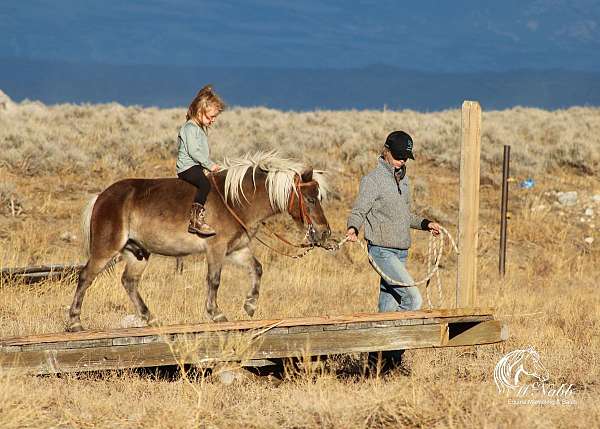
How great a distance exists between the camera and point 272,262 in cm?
1498

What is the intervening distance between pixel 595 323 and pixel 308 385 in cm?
483

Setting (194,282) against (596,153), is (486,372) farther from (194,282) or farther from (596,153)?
(596,153)

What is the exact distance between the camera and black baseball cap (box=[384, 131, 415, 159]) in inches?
313

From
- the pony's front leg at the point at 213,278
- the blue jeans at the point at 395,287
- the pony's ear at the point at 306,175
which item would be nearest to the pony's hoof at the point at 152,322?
the pony's front leg at the point at 213,278

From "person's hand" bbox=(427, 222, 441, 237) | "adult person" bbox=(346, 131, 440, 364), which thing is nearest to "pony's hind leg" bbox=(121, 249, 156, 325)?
"adult person" bbox=(346, 131, 440, 364)

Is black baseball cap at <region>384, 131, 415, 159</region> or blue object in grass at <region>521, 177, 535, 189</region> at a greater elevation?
black baseball cap at <region>384, 131, 415, 159</region>

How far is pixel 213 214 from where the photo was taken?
923cm

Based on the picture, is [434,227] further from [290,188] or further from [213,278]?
[213,278]

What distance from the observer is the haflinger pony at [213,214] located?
922cm

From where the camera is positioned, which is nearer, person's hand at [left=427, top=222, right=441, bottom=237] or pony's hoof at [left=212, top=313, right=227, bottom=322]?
person's hand at [left=427, top=222, right=441, bottom=237]

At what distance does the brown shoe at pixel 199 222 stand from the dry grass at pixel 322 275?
1.55 metres

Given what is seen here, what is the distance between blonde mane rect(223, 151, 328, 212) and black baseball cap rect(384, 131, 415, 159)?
→ 1475mm

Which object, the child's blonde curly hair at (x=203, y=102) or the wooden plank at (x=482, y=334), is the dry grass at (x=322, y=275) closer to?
the wooden plank at (x=482, y=334)

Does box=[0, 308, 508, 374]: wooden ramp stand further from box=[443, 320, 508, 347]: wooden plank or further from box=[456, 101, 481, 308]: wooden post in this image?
box=[456, 101, 481, 308]: wooden post
